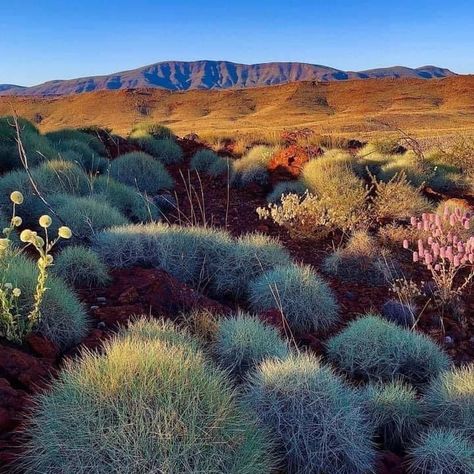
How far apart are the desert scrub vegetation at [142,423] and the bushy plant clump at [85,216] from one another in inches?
134

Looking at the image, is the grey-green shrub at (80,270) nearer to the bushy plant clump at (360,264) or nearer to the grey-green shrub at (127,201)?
the bushy plant clump at (360,264)

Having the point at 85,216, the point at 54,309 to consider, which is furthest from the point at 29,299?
the point at 85,216

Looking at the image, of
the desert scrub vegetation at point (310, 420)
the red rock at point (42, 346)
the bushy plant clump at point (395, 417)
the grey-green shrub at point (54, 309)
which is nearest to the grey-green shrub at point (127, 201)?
the grey-green shrub at point (54, 309)

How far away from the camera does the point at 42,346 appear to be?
3.23 meters

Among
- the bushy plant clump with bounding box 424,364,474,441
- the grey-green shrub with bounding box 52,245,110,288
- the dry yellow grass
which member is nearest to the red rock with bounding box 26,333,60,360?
the grey-green shrub with bounding box 52,245,110,288

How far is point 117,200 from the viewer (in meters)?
8.03

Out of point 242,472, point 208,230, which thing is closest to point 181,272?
point 208,230

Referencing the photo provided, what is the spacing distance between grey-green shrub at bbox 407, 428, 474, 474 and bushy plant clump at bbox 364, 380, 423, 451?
24cm

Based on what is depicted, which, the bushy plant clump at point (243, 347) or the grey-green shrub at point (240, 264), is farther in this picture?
the grey-green shrub at point (240, 264)

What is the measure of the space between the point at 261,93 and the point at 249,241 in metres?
71.6

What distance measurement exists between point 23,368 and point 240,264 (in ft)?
9.19

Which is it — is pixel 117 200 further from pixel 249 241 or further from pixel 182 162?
pixel 182 162

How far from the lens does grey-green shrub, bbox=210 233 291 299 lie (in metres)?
5.39

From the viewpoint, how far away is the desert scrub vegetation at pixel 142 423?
211 centimetres
